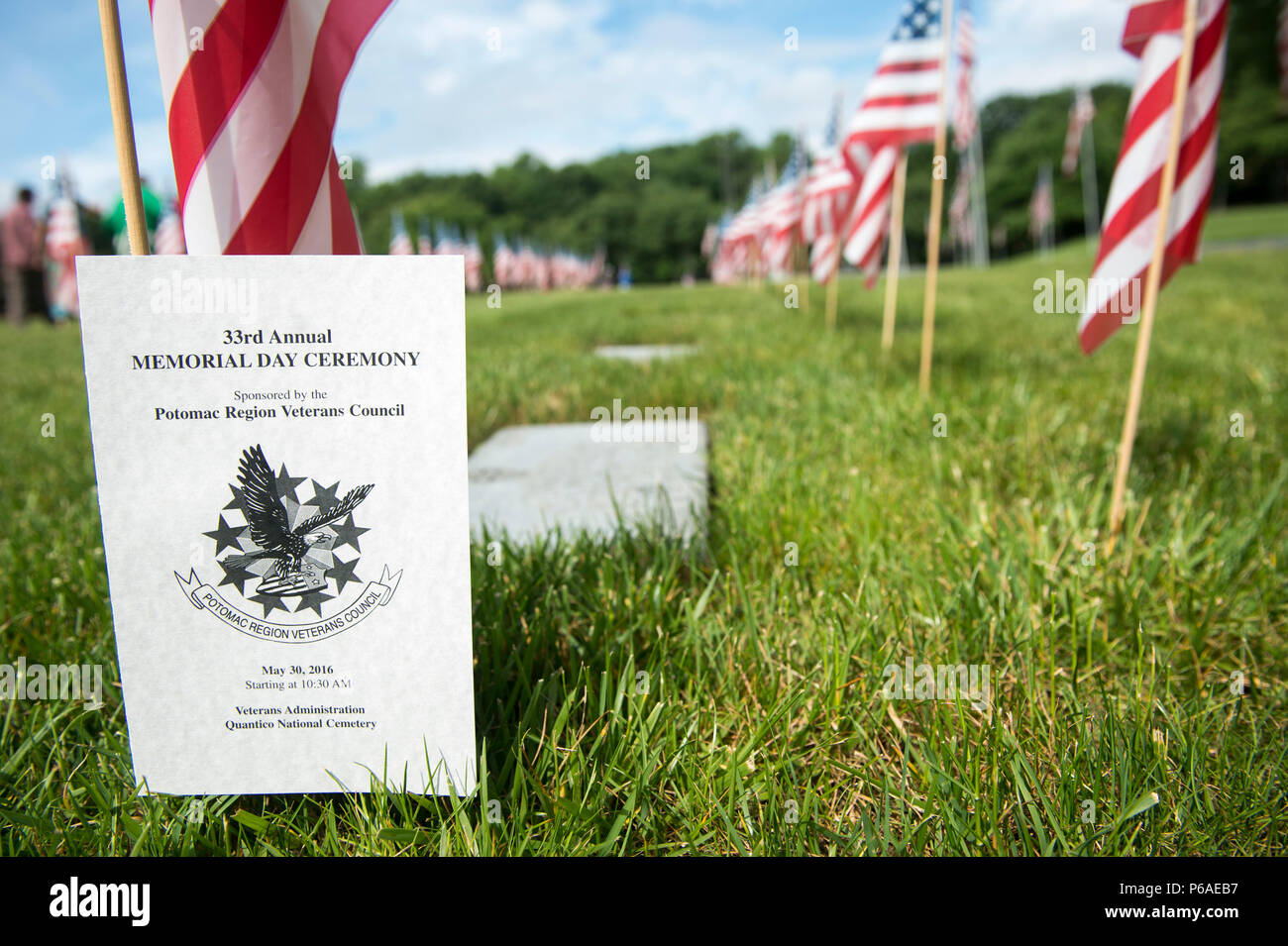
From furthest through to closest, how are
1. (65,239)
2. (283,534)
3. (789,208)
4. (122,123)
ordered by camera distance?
(65,239) < (789,208) < (122,123) < (283,534)

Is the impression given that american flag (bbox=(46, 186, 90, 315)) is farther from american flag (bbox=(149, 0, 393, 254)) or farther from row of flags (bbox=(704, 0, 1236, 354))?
american flag (bbox=(149, 0, 393, 254))

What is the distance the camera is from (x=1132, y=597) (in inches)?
83.1

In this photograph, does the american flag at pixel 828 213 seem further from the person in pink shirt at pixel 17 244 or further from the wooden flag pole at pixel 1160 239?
the person in pink shirt at pixel 17 244

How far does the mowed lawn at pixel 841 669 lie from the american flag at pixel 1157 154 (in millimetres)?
727

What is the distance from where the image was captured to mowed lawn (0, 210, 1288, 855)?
1421 mm

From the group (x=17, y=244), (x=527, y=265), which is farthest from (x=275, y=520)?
(x=527, y=265)

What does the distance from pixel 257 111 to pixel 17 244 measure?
2188 centimetres

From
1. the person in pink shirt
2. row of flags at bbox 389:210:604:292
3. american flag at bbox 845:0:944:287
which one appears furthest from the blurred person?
row of flags at bbox 389:210:604:292

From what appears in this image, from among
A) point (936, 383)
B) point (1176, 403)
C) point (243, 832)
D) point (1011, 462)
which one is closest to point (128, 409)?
point (243, 832)

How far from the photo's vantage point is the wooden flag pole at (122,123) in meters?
1.35

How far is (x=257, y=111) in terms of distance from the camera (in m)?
1.49

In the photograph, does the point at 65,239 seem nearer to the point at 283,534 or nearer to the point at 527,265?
the point at 283,534

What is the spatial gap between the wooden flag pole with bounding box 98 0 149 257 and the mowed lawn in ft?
3.47
